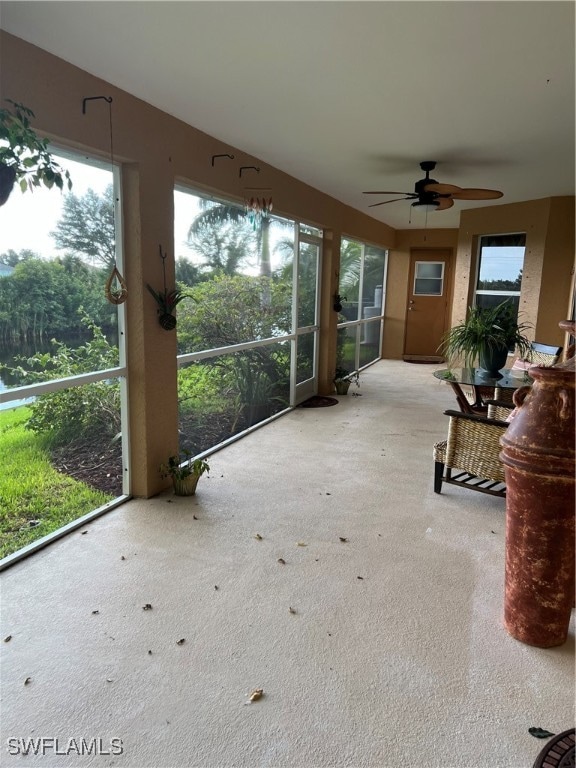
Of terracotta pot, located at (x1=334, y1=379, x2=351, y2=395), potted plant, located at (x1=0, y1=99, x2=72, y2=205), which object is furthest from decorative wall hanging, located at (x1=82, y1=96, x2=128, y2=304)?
terracotta pot, located at (x1=334, y1=379, x2=351, y2=395)

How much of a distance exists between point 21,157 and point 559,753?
109 inches

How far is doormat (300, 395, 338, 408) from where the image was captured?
5746 millimetres

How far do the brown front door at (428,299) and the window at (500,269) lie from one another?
1.91 m

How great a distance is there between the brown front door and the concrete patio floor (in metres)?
6.23

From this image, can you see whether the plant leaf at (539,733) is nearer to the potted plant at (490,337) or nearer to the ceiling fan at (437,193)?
the potted plant at (490,337)

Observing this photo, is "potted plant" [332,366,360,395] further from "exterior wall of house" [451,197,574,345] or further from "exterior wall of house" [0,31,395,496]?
"exterior wall of house" [0,31,395,496]

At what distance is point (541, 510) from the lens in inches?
72.6

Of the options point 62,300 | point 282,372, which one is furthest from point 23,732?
point 282,372

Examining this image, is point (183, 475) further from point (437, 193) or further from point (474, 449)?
point (437, 193)

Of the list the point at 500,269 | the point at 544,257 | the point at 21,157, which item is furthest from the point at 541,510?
the point at 500,269

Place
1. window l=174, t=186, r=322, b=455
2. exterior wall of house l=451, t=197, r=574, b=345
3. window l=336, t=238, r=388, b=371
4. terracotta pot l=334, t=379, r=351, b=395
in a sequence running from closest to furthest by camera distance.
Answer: window l=174, t=186, r=322, b=455 → exterior wall of house l=451, t=197, r=574, b=345 → terracotta pot l=334, t=379, r=351, b=395 → window l=336, t=238, r=388, b=371

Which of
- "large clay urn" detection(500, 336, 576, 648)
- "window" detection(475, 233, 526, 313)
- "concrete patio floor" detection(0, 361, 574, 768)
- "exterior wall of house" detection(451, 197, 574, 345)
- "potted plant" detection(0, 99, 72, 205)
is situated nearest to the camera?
"concrete patio floor" detection(0, 361, 574, 768)

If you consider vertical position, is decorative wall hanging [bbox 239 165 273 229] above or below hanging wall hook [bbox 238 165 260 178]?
below

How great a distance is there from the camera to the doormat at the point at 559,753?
1.42 meters
